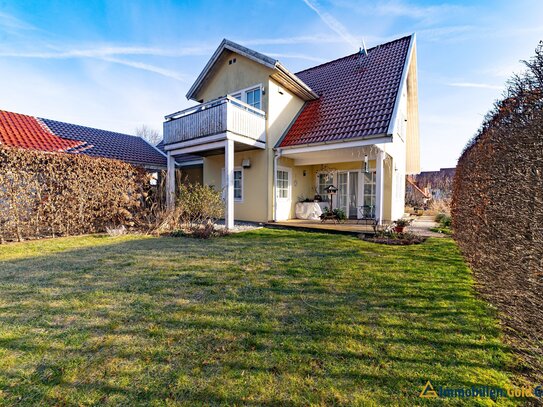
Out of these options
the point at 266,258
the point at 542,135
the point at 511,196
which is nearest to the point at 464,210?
the point at 511,196

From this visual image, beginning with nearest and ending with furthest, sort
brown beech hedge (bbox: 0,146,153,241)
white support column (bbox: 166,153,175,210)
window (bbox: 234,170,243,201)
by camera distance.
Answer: brown beech hedge (bbox: 0,146,153,241) < white support column (bbox: 166,153,175,210) < window (bbox: 234,170,243,201)

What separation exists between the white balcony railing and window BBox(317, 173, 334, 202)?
163 inches

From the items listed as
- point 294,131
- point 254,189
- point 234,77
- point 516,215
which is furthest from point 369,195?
point 516,215

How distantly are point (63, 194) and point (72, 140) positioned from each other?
7.77 metres

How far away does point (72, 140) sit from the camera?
1388 centimetres

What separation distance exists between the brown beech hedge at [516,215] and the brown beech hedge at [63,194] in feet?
34.4

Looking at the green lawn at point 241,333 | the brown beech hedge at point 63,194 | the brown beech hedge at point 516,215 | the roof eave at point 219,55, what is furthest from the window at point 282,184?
the brown beech hedge at point 516,215

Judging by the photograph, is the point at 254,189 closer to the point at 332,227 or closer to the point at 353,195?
the point at 332,227

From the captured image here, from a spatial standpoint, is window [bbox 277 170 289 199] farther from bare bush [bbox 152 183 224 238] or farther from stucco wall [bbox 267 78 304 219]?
bare bush [bbox 152 183 224 238]

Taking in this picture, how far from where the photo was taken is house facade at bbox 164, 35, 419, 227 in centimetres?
988

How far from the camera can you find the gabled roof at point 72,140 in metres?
12.0

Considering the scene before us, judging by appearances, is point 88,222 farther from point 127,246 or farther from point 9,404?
point 9,404

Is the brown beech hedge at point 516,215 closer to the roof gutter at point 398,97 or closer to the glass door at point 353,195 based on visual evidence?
the roof gutter at point 398,97

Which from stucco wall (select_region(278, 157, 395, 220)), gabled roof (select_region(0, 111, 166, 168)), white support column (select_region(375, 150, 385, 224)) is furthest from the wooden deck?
gabled roof (select_region(0, 111, 166, 168))
